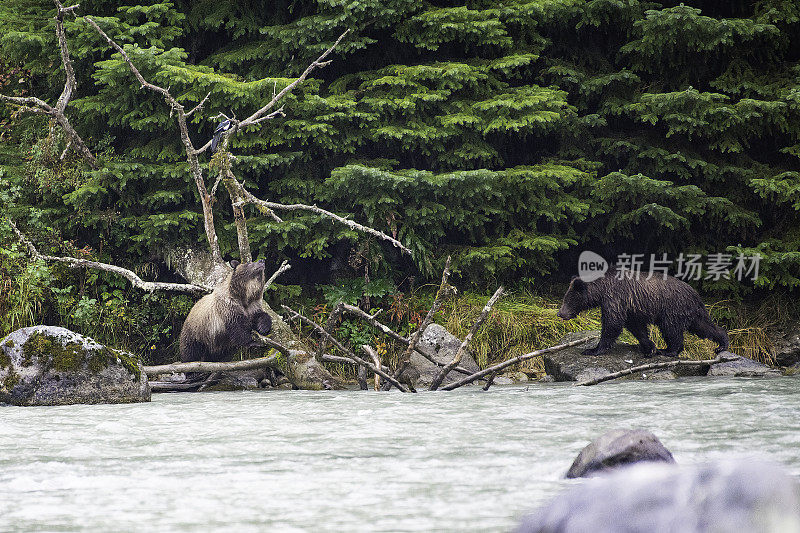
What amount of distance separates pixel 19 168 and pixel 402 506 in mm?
8967

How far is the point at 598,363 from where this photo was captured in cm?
882

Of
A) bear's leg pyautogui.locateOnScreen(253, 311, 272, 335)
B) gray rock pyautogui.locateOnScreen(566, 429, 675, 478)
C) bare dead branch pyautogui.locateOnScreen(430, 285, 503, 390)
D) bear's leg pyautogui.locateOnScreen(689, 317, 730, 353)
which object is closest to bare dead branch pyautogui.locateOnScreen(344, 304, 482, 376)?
bare dead branch pyautogui.locateOnScreen(430, 285, 503, 390)

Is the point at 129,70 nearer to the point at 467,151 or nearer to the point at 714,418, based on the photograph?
the point at 467,151

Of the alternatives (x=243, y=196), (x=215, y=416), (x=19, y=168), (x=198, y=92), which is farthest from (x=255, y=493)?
(x=19, y=168)

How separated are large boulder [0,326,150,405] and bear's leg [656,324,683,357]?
5.29 m

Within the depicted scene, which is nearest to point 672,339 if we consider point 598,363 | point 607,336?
point 607,336

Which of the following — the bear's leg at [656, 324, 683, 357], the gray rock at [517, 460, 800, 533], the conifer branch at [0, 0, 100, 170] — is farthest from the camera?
the conifer branch at [0, 0, 100, 170]

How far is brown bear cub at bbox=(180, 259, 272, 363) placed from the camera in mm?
8641

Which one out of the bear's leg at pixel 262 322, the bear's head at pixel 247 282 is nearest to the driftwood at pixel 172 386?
the bear's leg at pixel 262 322

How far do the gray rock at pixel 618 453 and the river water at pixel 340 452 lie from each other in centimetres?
16

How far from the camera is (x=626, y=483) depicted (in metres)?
2.52

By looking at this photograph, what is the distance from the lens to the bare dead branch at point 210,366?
816 cm

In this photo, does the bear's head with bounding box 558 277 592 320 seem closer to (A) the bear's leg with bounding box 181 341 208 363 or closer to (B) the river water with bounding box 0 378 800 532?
(B) the river water with bounding box 0 378 800 532

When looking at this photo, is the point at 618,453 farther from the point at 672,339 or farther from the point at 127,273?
the point at 127,273
